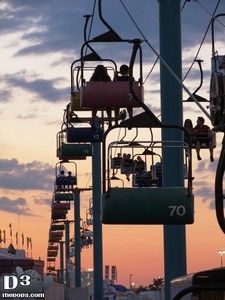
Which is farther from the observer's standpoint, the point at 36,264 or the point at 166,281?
the point at 36,264

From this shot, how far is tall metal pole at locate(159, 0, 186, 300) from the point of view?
23.0 m

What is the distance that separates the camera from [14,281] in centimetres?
5422

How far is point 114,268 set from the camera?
158 meters

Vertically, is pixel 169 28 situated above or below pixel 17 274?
above

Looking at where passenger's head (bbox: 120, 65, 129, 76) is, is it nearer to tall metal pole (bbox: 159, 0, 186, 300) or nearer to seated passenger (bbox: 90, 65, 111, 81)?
seated passenger (bbox: 90, 65, 111, 81)

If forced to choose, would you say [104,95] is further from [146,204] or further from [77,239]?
[77,239]

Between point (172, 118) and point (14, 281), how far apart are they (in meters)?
32.1

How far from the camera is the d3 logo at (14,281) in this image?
174ft

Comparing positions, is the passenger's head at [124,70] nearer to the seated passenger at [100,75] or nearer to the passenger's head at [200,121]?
the seated passenger at [100,75]

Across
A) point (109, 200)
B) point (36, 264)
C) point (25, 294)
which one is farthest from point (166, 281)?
point (36, 264)

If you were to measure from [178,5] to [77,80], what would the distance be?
319 cm

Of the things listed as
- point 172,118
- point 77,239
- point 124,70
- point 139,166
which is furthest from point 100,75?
point 77,239

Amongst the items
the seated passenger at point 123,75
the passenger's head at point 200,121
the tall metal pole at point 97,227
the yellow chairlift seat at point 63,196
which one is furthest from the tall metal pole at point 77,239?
the passenger's head at point 200,121

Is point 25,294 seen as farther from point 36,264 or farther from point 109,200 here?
point 109,200
